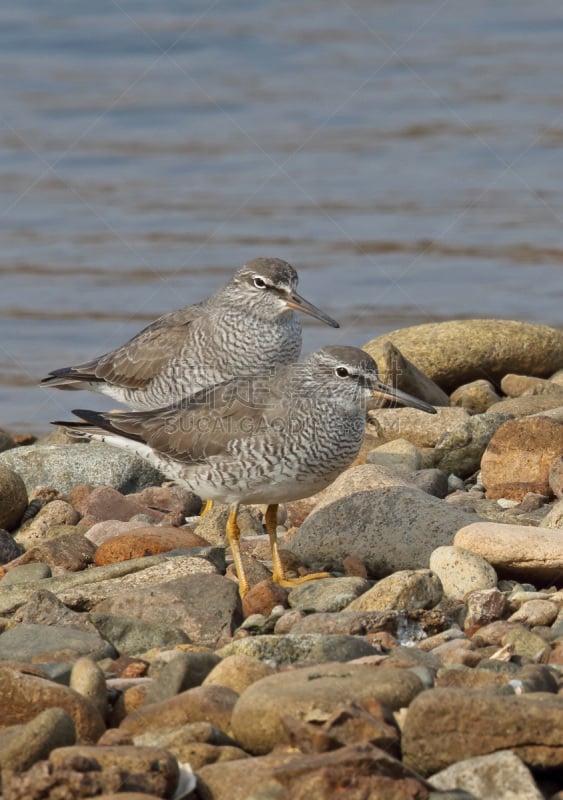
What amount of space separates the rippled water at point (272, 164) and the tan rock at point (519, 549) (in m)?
6.39

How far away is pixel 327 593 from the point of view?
21.6ft

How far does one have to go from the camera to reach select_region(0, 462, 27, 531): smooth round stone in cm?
866

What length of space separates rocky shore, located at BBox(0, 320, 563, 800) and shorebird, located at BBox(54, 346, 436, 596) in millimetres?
299

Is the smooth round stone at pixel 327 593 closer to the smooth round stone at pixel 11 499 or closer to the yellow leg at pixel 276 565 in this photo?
the yellow leg at pixel 276 565

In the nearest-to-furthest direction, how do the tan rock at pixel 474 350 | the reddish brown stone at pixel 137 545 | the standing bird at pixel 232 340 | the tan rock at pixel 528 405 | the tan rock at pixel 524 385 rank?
the reddish brown stone at pixel 137 545 → the standing bird at pixel 232 340 → the tan rock at pixel 528 405 → the tan rock at pixel 524 385 → the tan rock at pixel 474 350

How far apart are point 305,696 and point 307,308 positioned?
463 cm

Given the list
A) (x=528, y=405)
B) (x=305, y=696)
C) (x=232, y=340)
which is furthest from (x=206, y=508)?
(x=305, y=696)

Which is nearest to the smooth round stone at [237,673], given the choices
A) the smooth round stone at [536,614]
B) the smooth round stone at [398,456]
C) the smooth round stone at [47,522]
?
the smooth round stone at [536,614]

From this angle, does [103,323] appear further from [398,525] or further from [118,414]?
[398,525]

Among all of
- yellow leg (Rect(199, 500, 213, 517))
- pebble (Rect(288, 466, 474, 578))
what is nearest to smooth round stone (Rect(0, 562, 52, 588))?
pebble (Rect(288, 466, 474, 578))

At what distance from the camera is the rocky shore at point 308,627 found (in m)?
4.55

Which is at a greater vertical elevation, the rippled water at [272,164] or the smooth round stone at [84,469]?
the rippled water at [272,164]

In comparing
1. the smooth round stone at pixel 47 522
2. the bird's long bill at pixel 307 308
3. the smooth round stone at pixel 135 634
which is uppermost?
the bird's long bill at pixel 307 308

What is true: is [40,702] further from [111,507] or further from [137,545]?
[111,507]
